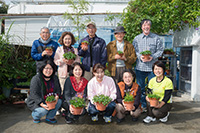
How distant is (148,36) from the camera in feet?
14.1

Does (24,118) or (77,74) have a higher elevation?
(77,74)

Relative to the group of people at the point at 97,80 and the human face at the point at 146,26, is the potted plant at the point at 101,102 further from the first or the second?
the human face at the point at 146,26

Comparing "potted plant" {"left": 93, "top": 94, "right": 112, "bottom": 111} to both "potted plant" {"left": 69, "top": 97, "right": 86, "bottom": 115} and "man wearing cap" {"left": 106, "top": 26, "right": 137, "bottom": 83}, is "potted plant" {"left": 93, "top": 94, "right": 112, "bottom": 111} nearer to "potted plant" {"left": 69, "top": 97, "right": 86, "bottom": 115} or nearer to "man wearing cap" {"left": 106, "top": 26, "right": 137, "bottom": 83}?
"potted plant" {"left": 69, "top": 97, "right": 86, "bottom": 115}

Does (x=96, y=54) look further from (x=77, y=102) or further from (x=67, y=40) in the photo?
(x=77, y=102)

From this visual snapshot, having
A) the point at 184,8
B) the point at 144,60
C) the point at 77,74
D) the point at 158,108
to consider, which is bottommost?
the point at 158,108

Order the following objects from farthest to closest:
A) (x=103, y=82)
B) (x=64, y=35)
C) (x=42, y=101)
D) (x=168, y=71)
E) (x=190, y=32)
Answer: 1. (x=168, y=71)
2. (x=190, y=32)
3. (x=64, y=35)
4. (x=103, y=82)
5. (x=42, y=101)

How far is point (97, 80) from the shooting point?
3.69 m

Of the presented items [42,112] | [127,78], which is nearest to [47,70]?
[42,112]

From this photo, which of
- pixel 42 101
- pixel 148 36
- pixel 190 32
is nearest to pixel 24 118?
pixel 42 101

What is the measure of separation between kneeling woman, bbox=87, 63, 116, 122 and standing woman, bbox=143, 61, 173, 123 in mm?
722

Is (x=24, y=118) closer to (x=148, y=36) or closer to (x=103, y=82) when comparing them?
(x=103, y=82)

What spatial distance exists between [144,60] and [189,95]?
2.90 metres

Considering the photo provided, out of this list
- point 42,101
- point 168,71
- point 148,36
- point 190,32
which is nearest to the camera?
point 42,101

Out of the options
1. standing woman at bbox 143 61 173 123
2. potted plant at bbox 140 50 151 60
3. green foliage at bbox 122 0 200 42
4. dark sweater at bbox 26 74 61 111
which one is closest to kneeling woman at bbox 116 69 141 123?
standing woman at bbox 143 61 173 123
